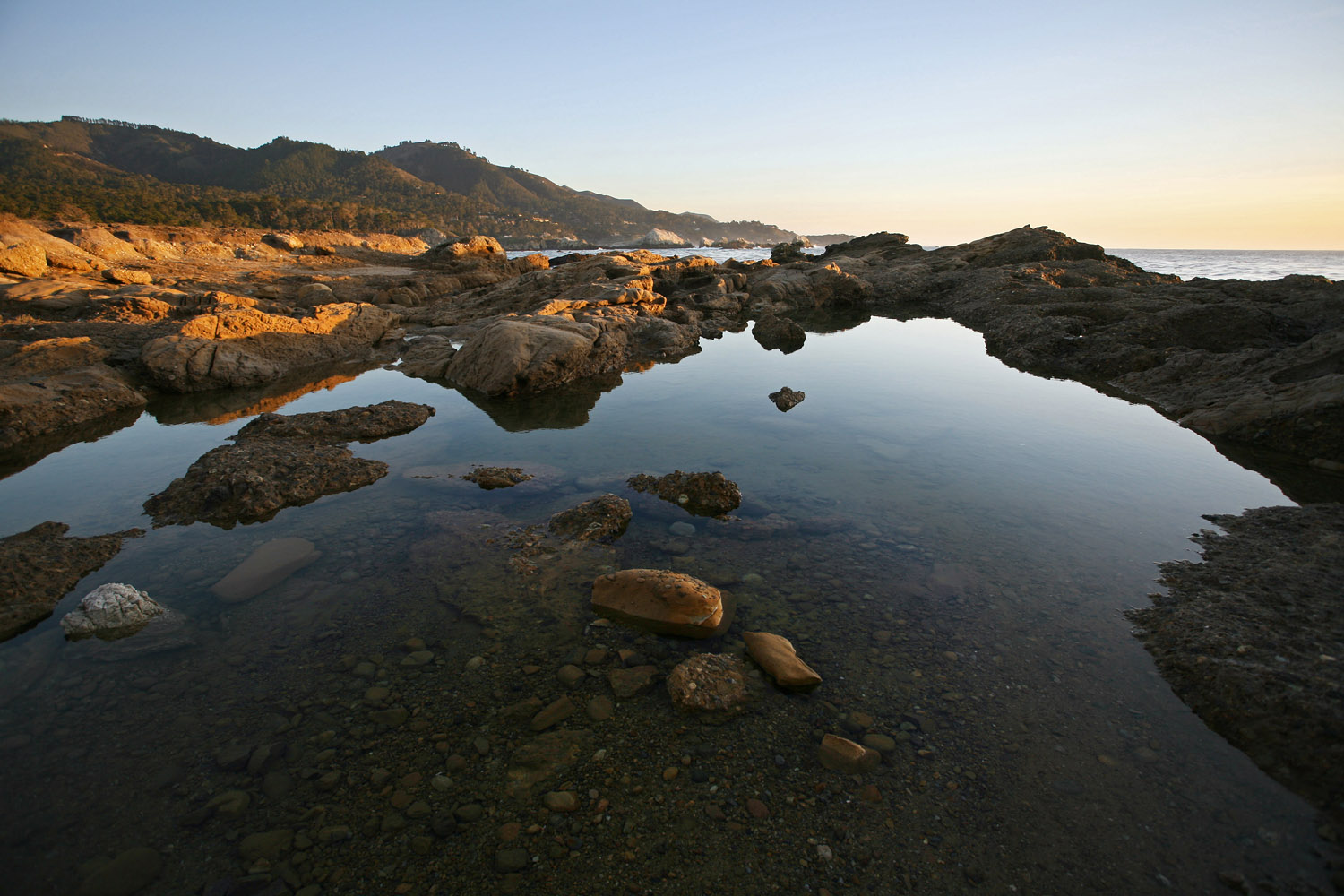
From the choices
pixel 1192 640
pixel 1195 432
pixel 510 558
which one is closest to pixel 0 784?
pixel 510 558

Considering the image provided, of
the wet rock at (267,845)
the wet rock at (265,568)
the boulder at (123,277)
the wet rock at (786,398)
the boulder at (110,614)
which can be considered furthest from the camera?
the boulder at (123,277)

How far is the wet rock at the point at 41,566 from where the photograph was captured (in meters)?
3.85

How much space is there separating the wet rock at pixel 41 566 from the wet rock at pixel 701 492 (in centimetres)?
487

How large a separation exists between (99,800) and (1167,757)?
5.41 m

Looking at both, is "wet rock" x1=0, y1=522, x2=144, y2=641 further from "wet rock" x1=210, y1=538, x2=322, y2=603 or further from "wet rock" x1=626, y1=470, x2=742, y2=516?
"wet rock" x1=626, y1=470, x2=742, y2=516

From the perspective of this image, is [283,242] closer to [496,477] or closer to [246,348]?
[246,348]

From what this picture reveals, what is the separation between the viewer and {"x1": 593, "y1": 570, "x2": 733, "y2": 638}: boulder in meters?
3.81

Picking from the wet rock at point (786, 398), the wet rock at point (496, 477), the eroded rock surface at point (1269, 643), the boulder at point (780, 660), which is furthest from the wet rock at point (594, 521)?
the wet rock at point (786, 398)

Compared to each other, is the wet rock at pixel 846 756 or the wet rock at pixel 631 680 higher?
the wet rock at pixel 846 756

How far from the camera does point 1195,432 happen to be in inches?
304

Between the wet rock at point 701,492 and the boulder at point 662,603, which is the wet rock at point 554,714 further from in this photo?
the wet rock at point 701,492

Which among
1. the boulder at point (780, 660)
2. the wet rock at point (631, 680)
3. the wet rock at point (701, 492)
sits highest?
the wet rock at point (701, 492)

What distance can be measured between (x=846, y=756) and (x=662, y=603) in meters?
1.53

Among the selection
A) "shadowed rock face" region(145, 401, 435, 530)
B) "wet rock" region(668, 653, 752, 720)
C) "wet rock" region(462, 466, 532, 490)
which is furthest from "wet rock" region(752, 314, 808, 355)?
"wet rock" region(668, 653, 752, 720)
